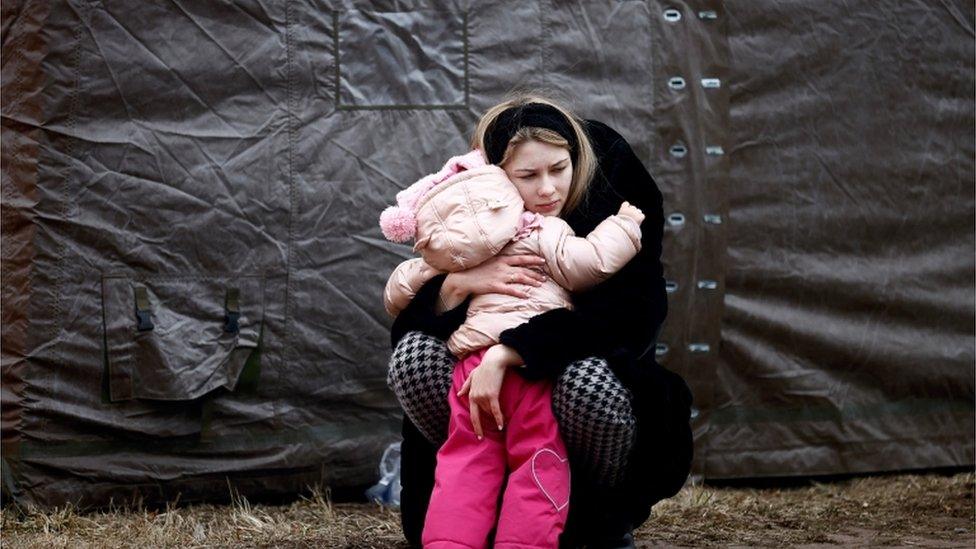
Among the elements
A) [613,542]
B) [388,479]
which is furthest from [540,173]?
[388,479]

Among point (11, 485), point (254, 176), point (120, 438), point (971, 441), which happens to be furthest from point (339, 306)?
point (971, 441)

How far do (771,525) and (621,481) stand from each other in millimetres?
1247

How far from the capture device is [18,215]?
4117 mm

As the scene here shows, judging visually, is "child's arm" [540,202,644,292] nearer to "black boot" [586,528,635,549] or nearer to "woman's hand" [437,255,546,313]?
"woman's hand" [437,255,546,313]

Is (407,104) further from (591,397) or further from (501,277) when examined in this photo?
(591,397)

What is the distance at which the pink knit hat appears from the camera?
10.3 feet

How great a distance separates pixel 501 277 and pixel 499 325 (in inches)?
4.3

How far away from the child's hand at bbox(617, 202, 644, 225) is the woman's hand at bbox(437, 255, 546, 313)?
0.22 m

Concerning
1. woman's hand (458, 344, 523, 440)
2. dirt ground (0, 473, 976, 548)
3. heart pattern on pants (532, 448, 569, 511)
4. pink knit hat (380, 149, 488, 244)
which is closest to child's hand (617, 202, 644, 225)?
pink knit hat (380, 149, 488, 244)

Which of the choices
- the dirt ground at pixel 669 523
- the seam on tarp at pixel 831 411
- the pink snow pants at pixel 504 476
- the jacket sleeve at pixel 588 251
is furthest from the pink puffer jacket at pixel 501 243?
the seam on tarp at pixel 831 411

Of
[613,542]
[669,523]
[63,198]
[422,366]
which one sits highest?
[63,198]

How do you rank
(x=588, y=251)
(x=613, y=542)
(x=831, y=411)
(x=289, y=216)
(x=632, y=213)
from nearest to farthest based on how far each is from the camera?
(x=588, y=251) < (x=632, y=213) < (x=613, y=542) < (x=289, y=216) < (x=831, y=411)

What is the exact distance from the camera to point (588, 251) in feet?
10.1

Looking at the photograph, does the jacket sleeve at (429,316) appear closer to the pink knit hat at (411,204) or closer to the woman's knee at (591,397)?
the pink knit hat at (411,204)
